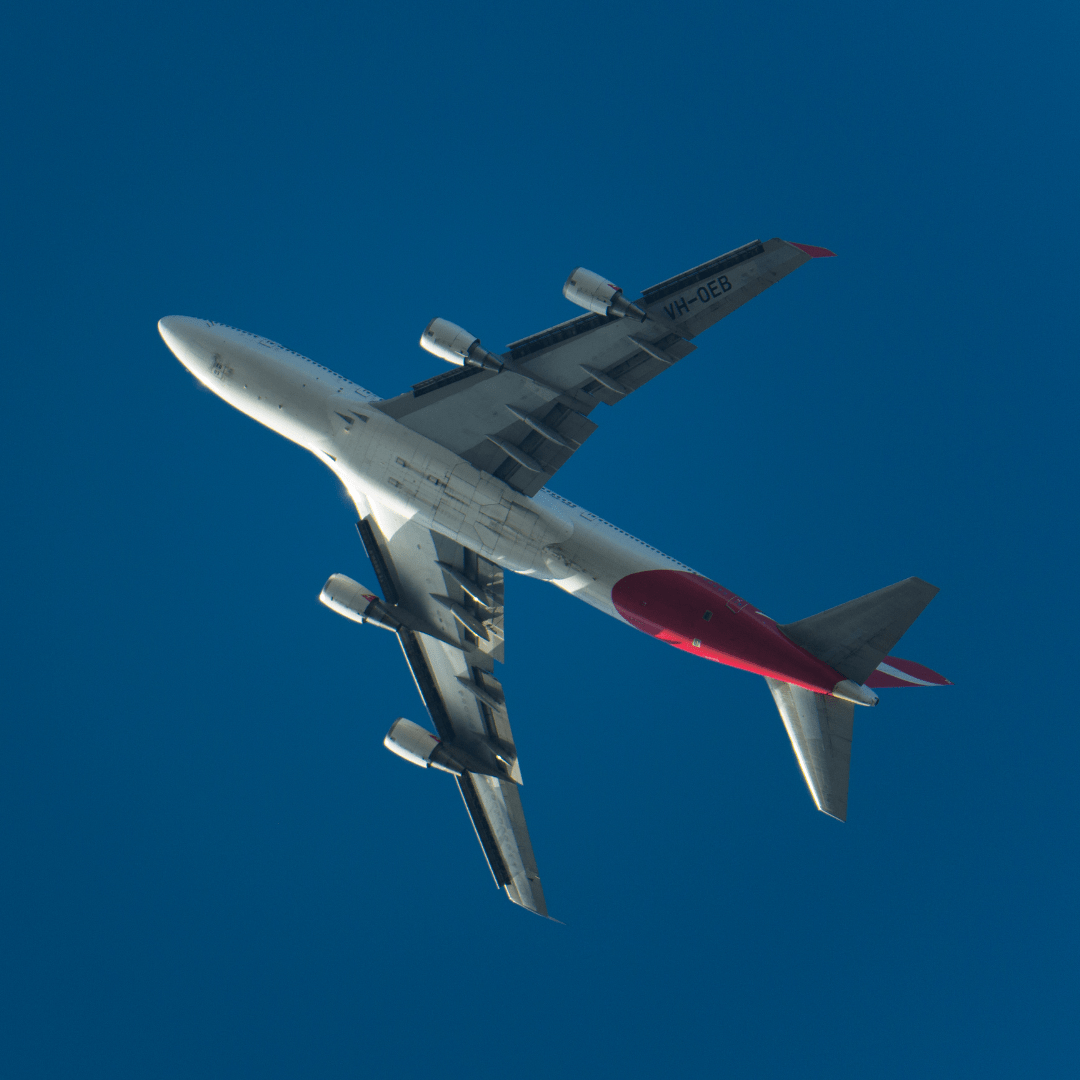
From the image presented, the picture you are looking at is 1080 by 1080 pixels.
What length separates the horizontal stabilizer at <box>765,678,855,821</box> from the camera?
28.2 metres

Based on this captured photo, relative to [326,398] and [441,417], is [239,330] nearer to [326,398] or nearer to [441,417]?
[326,398]

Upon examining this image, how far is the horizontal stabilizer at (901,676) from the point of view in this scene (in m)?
29.2

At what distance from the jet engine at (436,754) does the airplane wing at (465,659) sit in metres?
0.15

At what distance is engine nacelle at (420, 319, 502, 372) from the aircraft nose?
9.08 m

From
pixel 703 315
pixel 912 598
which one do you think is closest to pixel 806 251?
pixel 703 315

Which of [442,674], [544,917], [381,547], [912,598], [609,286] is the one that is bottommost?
[544,917]

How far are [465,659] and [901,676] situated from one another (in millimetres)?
17021

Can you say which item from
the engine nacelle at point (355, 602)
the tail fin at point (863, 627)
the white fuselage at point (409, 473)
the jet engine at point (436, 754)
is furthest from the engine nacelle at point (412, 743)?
the tail fin at point (863, 627)

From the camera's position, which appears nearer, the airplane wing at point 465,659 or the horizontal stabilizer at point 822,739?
the horizontal stabilizer at point 822,739

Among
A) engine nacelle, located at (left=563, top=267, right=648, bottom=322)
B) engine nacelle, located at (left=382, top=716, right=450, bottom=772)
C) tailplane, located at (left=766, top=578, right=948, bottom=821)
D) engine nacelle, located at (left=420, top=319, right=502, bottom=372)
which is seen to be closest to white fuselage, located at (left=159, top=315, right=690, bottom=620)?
engine nacelle, located at (left=420, top=319, right=502, bottom=372)

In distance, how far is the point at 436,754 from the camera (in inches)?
1345

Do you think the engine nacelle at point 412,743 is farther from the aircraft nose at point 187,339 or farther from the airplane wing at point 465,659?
the aircraft nose at point 187,339

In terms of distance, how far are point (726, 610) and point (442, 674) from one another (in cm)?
1295

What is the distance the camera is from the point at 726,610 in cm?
2886
